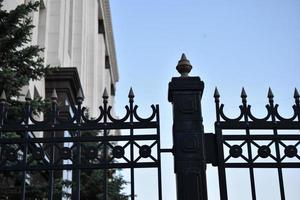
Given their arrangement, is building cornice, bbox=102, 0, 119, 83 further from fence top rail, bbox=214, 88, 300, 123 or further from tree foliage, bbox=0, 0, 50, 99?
fence top rail, bbox=214, 88, 300, 123

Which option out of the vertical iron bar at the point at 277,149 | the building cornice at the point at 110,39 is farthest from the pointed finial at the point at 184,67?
the building cornice at the point at 110,39

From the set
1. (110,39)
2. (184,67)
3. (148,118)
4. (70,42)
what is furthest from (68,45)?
(110,39)

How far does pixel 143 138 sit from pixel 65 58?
62.9 feet

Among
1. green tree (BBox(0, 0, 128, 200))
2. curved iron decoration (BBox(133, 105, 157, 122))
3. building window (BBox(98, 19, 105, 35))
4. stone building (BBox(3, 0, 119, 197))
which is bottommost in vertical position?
curved iron decoration (BBox(133, 105, 157, 122))

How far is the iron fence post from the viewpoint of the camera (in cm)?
463

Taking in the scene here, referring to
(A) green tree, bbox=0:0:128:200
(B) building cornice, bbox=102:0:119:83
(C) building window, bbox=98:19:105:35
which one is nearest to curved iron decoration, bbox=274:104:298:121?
(A) green tree, bbox=0:0:128:200

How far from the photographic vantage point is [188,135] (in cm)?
486

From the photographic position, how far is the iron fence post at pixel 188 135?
15.2 ft

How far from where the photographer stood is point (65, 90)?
65.6 ft

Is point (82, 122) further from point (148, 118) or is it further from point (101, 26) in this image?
point (101, 26)

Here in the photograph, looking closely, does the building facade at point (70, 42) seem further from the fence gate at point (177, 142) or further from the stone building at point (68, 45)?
the fence gate at point (177, 142)

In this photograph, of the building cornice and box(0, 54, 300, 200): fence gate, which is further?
the building cornice

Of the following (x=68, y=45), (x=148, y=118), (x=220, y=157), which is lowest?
(x=220, y=157)

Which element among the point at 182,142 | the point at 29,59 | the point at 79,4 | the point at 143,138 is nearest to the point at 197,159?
the point at 182,142
